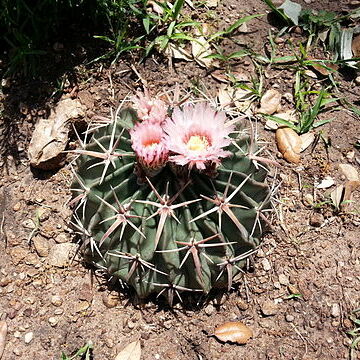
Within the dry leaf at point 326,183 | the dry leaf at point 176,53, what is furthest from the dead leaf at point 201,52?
the dry leaf at point 326,183

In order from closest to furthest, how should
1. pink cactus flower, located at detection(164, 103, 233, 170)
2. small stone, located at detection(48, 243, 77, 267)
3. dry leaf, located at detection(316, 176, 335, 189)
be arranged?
pink cactus flower, located at detection(164, 103, 233, 170)
small stone, located at detection(48, 243, 77, 267)
dry leaf, located at detection(316, 176, 335, 189)

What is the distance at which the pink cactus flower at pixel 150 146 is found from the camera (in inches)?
76.8

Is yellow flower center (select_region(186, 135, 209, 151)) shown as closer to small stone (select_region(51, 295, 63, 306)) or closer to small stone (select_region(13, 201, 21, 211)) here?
small stone (select_region(51, 295, 63, 306))

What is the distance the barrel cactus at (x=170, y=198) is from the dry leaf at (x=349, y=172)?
733 mm

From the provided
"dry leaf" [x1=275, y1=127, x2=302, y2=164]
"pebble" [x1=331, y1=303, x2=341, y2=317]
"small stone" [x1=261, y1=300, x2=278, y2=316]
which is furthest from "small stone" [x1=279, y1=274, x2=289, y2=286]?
"dry leaf" [x1=275, y1=127, x2=302, y2=164]

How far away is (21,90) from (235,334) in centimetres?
170

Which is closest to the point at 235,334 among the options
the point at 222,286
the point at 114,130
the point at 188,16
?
the point at 222,286

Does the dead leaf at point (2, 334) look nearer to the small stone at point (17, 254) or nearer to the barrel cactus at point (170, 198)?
the small stone at point (17, 254)

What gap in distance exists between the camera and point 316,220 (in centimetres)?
271

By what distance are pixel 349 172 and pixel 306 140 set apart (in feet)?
0.90

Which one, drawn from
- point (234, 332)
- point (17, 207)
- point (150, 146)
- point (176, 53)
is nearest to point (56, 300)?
point (17, 207)

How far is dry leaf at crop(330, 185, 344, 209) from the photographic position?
2756mm

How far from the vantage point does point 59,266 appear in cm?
257

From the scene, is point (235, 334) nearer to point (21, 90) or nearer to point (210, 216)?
point (210, 216)
